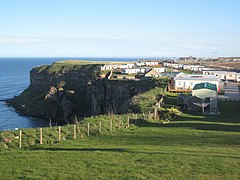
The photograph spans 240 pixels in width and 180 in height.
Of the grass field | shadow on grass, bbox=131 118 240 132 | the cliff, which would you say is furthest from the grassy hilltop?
the cliff

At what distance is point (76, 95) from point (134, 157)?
64.0 m

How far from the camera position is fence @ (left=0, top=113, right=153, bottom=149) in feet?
66.0

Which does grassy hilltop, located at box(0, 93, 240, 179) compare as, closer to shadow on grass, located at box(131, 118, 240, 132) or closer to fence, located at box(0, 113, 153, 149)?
fence, located at box(0, 113, 153, 149)

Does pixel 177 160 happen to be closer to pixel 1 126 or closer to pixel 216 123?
pixel 216 123

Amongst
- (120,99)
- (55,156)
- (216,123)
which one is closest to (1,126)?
(120,99)

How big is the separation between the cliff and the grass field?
37.0m

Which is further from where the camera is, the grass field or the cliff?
the cliff

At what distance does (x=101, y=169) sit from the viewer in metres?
14.6

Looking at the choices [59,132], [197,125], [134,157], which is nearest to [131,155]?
[134,157]

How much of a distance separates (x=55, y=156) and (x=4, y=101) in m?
76.2

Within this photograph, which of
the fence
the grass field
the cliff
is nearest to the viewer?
the grass field

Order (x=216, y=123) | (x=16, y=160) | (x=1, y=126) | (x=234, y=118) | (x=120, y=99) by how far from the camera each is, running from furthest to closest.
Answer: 1. (x=120, y=99)
2. (x=1, y=126)
3. (x=234, y=118)
4. (x=216, y=123)
5. (x=16, y=160)

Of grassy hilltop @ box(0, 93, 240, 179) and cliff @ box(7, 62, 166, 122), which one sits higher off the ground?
grassy hilltop @ box(0, 93, 240, 179)

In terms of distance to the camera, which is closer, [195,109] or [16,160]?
[16,160]
